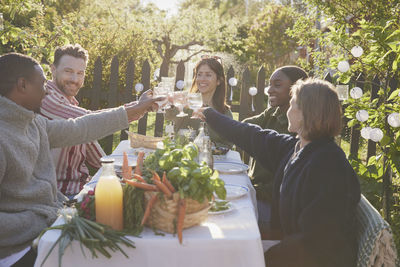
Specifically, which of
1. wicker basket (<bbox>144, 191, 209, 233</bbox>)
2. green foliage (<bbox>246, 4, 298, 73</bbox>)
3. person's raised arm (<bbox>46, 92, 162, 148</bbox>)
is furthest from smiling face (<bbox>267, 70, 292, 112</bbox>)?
green foliage (<bbox>246, 4, 298, 73</bbox>)

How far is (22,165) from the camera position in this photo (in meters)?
2.00

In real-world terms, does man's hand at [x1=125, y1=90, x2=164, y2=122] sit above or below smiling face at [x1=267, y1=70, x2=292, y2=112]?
below

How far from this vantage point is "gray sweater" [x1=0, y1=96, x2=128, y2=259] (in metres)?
1.95

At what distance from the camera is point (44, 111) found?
314 cm

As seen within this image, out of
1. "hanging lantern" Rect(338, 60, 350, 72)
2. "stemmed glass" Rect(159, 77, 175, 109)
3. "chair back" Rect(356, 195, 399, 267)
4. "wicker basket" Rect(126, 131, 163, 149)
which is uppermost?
"hanging lantern" Rect(338, 60, 350, 72)

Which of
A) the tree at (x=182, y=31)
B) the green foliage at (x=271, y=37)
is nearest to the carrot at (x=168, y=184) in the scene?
the tree at (x=182, y=31)

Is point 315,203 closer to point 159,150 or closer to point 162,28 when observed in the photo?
point 159,150

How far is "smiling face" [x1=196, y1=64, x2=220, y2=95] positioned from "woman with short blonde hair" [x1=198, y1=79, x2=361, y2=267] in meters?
2.18

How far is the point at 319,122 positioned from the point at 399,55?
5.29ft

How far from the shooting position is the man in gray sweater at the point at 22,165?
196 cm

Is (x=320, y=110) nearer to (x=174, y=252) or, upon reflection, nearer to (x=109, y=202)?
(x=174, y=252)

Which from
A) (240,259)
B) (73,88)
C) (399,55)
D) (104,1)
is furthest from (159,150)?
(104,1)

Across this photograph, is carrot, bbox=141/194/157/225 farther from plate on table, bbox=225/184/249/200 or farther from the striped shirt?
the striped shirt

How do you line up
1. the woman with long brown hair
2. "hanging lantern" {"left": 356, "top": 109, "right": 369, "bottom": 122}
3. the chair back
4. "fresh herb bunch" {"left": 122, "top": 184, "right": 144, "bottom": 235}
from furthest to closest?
the woman with long brown hair → "hanging lantern" {"left": 356, "top": 109, "right": 369, "bottom": 122} → the chair back → "fresh herb bunch" {"left": 122, "top": 184, "right": 144, "bottom": 235}
